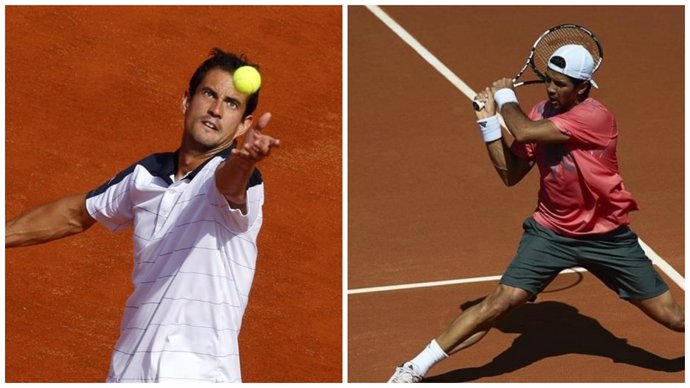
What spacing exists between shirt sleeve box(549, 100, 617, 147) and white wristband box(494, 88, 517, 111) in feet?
0.98

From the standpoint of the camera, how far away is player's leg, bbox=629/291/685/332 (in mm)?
8508

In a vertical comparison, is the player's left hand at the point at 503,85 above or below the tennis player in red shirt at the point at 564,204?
above

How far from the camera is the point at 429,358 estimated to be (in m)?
8.41

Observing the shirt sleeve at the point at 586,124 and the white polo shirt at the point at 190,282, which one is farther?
the shirt sleeve at the point at 586,124

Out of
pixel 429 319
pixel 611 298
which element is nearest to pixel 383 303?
pixel 429 319

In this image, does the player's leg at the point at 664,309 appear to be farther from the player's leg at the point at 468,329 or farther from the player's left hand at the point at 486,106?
the player's left hand at the point at 486,106

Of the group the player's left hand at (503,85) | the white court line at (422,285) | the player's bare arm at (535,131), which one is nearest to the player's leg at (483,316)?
the player's bare arm at (535,131)

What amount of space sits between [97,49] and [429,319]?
569 centimetres

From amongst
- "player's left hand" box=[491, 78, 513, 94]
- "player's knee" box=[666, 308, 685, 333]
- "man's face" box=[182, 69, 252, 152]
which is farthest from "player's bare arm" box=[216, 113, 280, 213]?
"player's knee" box=[666, 308, 685, 333]

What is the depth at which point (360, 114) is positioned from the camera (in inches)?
547

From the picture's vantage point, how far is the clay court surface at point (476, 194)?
933 cm

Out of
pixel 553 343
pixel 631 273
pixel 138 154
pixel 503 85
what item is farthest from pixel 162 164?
pixel 138 154

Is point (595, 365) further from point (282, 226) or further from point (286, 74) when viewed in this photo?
point (286, 74)

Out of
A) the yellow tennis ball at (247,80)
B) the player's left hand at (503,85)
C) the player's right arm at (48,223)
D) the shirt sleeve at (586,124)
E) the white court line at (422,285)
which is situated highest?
the player's left hand at (503,85)
